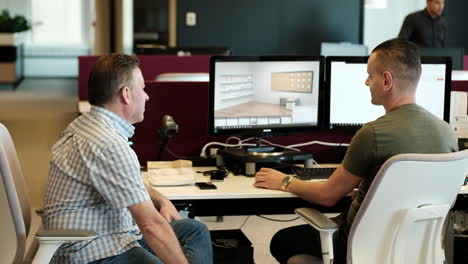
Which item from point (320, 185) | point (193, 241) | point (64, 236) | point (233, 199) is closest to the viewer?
point (64, 236)

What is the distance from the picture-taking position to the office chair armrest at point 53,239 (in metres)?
2.24

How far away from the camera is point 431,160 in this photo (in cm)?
234

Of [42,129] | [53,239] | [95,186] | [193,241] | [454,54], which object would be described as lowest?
[42,129]

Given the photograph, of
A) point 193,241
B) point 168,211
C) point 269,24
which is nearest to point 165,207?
point 168,211

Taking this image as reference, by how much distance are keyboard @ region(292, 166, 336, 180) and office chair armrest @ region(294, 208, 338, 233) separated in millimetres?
498

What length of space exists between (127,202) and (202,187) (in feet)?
2.42

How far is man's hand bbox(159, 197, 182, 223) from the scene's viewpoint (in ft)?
8.86

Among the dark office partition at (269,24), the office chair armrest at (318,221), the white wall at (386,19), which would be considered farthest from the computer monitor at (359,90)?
the white wall at (386,19)

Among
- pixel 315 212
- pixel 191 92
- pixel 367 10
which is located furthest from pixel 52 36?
pixel 315 212

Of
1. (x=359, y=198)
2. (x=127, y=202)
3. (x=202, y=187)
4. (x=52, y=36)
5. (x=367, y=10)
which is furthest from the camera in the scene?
(x=52, y=36)

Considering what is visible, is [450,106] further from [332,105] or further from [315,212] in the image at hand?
[315,212]

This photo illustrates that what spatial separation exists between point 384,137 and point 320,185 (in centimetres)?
32

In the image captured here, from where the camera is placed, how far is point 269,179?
2963mm

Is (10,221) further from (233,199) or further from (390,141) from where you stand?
(390,141)
